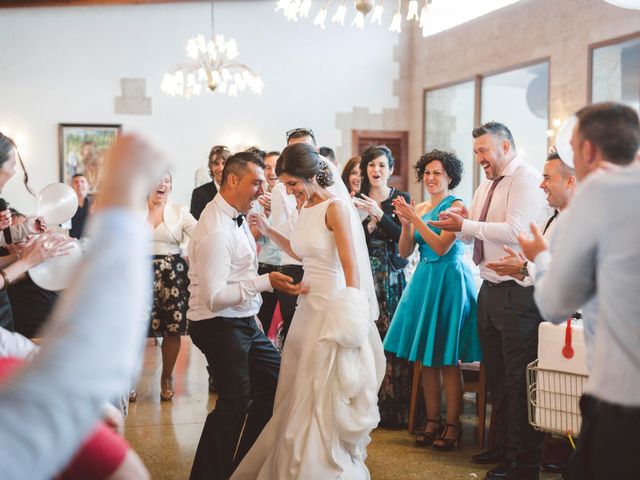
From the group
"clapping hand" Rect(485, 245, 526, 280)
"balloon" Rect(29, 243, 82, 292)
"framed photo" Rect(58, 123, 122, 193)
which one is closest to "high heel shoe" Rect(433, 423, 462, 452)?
"clapping hand" Rect(485, 245, 526, 280)

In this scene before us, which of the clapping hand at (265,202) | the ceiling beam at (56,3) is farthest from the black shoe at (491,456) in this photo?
the ceiling beam at (56,3)

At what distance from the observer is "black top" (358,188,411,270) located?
15.0 feet

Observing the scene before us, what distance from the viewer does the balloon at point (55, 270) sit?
315cm

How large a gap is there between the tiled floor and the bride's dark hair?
1609 mm

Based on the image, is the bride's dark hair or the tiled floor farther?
the tiled floor

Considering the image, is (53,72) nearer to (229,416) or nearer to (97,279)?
(229,416)

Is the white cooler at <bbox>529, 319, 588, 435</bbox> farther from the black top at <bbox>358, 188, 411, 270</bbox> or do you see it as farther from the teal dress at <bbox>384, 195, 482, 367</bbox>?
the black top at <bbox>358, 188, 411, 270</bbox>

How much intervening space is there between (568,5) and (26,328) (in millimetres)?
6501

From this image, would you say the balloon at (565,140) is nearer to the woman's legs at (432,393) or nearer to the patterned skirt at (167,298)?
the woman's legs at (432,393)

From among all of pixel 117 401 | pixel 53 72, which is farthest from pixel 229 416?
pixel 53 72

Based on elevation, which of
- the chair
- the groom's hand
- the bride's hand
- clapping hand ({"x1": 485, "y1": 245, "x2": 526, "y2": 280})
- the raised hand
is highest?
the bride's hand

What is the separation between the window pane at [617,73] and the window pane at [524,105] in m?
0.86

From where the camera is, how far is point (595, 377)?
1.72 meters

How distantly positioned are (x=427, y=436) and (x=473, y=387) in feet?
1.67
